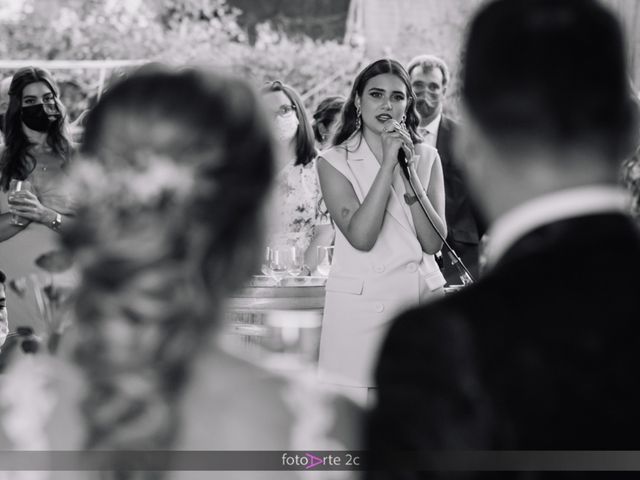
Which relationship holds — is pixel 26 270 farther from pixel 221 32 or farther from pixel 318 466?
pixel 221 32

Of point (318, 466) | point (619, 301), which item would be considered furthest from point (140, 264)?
point (619, 301)

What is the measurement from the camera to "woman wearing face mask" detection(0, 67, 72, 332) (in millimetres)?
3723

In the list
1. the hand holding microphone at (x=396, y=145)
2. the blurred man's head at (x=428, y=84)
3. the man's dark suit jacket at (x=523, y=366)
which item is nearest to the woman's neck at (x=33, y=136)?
the hand holding microphone at (x=396, y=145)

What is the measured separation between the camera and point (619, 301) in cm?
101

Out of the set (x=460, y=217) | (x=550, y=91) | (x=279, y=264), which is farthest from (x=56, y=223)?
(x=550, y=91)

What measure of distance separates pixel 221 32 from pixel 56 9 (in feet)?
5.86

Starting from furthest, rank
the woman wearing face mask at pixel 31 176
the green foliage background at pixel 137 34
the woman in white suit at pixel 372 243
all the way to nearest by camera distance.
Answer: the green foliage background at pixel 137 34 < the woman wearing face mask at pixel 31 176 < the woman in white suit at pixel 372 243

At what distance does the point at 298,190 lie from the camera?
4.27m

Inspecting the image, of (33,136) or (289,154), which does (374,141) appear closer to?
(289,154)

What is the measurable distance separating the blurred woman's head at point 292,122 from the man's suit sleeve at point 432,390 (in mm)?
3379

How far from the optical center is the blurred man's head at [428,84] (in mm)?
5211

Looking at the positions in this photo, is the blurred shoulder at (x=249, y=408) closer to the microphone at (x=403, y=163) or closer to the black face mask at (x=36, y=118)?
the microphone at (x=403, y=163)

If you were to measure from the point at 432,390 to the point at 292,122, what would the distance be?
3531 mm

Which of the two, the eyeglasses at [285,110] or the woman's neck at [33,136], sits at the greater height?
the eyeglasses at [285,110]
